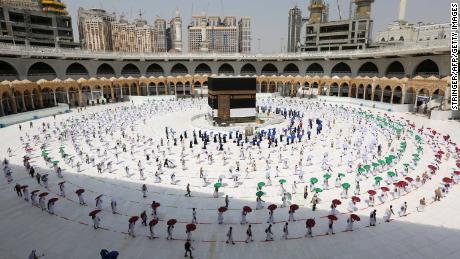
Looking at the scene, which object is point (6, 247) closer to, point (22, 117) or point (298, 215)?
point (298, 215)

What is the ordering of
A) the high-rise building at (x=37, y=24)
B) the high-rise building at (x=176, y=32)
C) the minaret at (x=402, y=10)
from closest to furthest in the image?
the high-rise building at (x=37, y=24), the minaret at (x=402, y=10), the high-rise building at (x=176, y=32)

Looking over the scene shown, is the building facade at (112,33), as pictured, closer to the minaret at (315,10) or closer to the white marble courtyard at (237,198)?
the minaret at (315,10)

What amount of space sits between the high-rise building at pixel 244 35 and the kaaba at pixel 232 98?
5678 inches

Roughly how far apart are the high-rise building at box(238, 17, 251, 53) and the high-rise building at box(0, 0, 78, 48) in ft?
369

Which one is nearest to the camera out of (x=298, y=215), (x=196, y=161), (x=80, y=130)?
(x=298, y=215)

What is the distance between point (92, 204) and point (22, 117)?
3053cm

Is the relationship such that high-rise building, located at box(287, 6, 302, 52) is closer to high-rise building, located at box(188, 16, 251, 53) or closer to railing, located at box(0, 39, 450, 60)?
high-rise building, located at box(188, 16, 251, 53)

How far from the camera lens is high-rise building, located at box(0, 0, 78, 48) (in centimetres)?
6059

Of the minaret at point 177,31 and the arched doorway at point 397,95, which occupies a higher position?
the minaret at point 177,31

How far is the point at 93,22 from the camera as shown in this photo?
114438 millimetres

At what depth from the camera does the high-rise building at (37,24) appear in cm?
6059

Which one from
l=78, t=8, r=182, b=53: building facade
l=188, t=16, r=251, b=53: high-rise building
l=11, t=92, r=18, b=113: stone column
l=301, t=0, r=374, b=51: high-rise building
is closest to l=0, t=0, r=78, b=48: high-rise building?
l=11, t=92, r=18, b=113: stone column

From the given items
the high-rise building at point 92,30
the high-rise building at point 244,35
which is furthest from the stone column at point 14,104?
the high-rise building at point 244,35

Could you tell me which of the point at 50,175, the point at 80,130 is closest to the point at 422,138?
the point at 50,175
